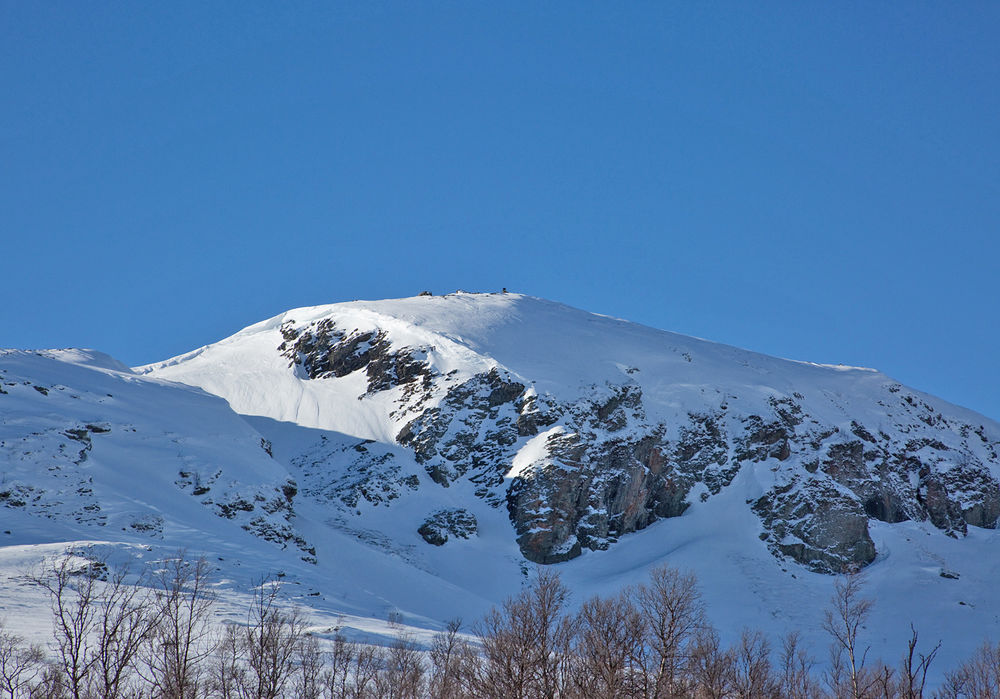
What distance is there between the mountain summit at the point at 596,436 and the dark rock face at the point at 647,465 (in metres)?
0.17

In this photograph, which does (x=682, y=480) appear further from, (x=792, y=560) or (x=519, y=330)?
(x=519, y=330)

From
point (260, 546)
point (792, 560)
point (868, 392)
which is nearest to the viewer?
point (260, 546)

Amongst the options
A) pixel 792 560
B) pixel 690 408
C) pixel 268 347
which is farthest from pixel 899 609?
pixel 268 347

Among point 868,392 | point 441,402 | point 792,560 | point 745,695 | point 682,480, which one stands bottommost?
point 745,695

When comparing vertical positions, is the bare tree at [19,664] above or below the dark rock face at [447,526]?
below

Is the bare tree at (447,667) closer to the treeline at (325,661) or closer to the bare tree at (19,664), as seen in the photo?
the treeline at (325,661)

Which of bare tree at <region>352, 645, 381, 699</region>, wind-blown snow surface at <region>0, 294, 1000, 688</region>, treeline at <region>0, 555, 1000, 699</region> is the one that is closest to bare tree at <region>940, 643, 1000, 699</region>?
treeline at <region>0, 555, 1000, 699</region>

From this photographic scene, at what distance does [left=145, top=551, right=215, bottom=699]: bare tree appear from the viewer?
3194cm

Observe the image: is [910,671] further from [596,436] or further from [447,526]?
[596,436]

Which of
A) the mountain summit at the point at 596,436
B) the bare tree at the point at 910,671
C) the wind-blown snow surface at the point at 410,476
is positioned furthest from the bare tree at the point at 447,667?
the mountain summit at the point at 596,436

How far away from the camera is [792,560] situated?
82812mm

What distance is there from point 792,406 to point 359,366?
4614 cm

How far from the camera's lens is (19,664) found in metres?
33.7

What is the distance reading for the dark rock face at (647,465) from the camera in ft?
280
